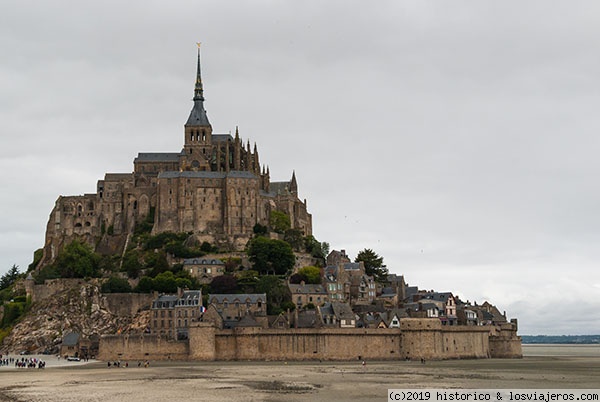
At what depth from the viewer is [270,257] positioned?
84.9 metres

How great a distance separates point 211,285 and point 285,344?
15.2 m

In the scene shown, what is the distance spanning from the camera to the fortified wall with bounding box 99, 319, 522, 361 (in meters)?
67.7

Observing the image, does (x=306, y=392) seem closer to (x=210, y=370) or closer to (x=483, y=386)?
(x=483, y=386)

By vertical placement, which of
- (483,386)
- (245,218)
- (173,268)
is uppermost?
(245,218)

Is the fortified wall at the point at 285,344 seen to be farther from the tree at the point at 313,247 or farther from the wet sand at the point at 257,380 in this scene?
the tree at the point at 313,247

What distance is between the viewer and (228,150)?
101125 mm

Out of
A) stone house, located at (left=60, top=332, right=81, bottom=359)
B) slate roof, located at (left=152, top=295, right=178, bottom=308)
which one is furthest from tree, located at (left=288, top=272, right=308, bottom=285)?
stone house, located at (left=60, top=332, right=81, bottom=359)

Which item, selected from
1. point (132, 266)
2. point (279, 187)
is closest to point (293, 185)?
point (279, 187)

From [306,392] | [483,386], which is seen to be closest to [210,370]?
[306,392]

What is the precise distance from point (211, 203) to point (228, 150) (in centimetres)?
971

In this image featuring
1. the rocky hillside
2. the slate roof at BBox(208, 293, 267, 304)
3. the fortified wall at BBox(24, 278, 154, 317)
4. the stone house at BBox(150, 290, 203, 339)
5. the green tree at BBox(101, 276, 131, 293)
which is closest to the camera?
the stone house at BBox(150, 290, 203, 339)

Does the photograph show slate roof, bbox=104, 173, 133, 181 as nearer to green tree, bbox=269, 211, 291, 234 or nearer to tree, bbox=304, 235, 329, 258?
green tree, bbox=269, 211, 291, 234

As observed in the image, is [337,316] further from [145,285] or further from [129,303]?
[129,303]

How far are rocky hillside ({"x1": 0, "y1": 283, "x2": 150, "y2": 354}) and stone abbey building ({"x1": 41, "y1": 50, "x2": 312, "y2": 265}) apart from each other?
16036 millimetres
